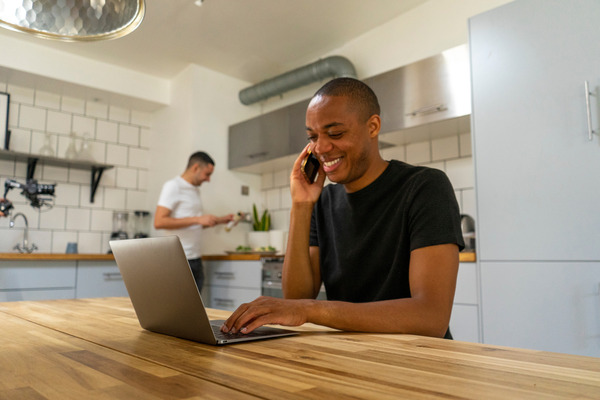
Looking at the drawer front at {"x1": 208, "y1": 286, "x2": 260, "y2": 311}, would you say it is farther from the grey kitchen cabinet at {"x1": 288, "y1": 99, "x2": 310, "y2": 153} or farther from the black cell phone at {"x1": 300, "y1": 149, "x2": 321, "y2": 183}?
the black cell phone at {"x1": 300, "y1": 149, "x2": 321, "y2": 183}

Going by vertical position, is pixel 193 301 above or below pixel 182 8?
below

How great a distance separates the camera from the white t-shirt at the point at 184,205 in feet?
11.0

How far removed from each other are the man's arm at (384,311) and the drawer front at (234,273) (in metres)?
2.27

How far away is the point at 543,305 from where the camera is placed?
6.26 ft

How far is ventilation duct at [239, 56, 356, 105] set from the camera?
3457 millimetres

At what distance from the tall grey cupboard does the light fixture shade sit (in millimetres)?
1611

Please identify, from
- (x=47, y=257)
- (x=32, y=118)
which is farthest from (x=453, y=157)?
(x=32, y=118)

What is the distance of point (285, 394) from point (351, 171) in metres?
0.96

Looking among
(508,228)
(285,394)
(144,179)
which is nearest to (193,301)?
(285,394)

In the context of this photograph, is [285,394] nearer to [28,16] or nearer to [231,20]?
[28,16]

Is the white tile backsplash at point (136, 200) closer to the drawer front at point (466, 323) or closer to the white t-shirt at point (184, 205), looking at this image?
the white t-shirt at point (184, 205)

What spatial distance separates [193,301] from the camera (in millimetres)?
725

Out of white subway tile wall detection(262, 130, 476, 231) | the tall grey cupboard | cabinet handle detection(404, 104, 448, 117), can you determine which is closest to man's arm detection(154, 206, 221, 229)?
white subway tile wall detection(262, 130, 476, 231)

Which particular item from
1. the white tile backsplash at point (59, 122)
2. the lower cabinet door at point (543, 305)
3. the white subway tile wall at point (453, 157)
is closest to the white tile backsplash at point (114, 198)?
the white tile backsplash at point (59, 122)
